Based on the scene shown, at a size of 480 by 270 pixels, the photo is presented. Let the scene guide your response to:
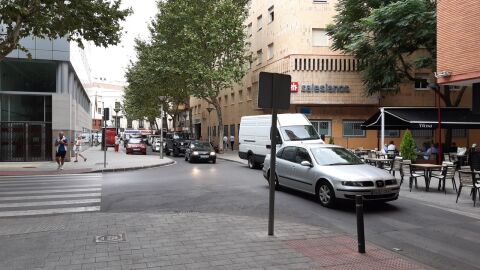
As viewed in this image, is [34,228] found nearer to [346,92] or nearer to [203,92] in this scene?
[346,92]

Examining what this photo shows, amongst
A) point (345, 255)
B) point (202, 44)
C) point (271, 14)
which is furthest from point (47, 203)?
point (271, 14)

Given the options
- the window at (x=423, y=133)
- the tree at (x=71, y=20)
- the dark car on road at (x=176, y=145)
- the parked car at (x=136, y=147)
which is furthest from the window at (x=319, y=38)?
the tree at (x=71, y=20)

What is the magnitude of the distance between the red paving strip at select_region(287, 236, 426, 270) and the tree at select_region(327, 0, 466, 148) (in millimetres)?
19399

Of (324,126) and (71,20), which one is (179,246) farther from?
(324,126)

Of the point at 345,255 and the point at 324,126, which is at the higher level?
the point at 324,126

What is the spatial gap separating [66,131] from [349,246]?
21.7m

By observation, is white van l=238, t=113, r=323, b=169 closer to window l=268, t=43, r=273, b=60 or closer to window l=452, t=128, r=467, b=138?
window l=268, t=43, r=273, b=60

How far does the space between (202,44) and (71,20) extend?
69.8 ft

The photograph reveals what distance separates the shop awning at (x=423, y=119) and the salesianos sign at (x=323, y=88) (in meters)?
5.89

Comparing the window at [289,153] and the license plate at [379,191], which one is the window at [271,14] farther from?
the license plate at [379,191]

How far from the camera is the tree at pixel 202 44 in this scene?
3381 centimetres

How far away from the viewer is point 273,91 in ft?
23.0

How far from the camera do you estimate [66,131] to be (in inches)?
974

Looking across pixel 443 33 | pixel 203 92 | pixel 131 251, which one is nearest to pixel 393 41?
pixel 443 33
